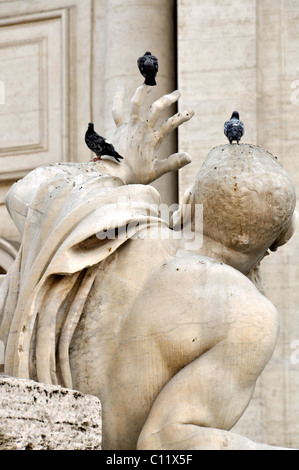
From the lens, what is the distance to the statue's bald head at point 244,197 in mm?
4523

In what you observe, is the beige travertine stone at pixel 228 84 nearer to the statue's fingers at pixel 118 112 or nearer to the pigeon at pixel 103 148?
the pigeon at pixel 103 148

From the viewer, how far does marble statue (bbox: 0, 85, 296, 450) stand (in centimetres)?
434

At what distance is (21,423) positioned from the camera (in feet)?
12.6

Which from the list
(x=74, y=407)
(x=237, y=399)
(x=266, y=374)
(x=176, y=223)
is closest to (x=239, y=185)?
(x=176, y=223)

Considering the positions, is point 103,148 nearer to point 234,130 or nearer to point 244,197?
point 234,130

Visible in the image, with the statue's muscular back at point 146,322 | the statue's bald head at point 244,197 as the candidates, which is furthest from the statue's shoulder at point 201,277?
the statue's bald head at point 244,197

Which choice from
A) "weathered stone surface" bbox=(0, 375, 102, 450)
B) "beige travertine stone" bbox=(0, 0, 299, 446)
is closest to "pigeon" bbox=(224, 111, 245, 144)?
"weathered stone surface" bbox=(0, 375, 102, 450)

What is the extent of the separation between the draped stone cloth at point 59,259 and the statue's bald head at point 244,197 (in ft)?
0.60

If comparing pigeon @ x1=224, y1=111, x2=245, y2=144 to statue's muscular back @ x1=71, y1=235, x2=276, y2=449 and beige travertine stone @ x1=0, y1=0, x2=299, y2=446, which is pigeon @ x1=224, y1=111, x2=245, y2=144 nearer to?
statue's muscular back @ x1=71, y1=235, x2=276, y2=449

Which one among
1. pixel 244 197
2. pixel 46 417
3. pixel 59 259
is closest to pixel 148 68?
pixel 244 197

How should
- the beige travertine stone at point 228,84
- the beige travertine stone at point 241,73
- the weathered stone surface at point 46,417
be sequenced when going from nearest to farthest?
1. the weathered stone surface at point 46,417
2. the beige travertine stone at point 228,84
3. the beige travertine stone at point 241,73

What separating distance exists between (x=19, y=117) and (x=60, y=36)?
0.55 m

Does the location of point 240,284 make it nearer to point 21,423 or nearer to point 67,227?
point 67,227

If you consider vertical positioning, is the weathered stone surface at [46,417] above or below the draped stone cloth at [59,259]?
below
